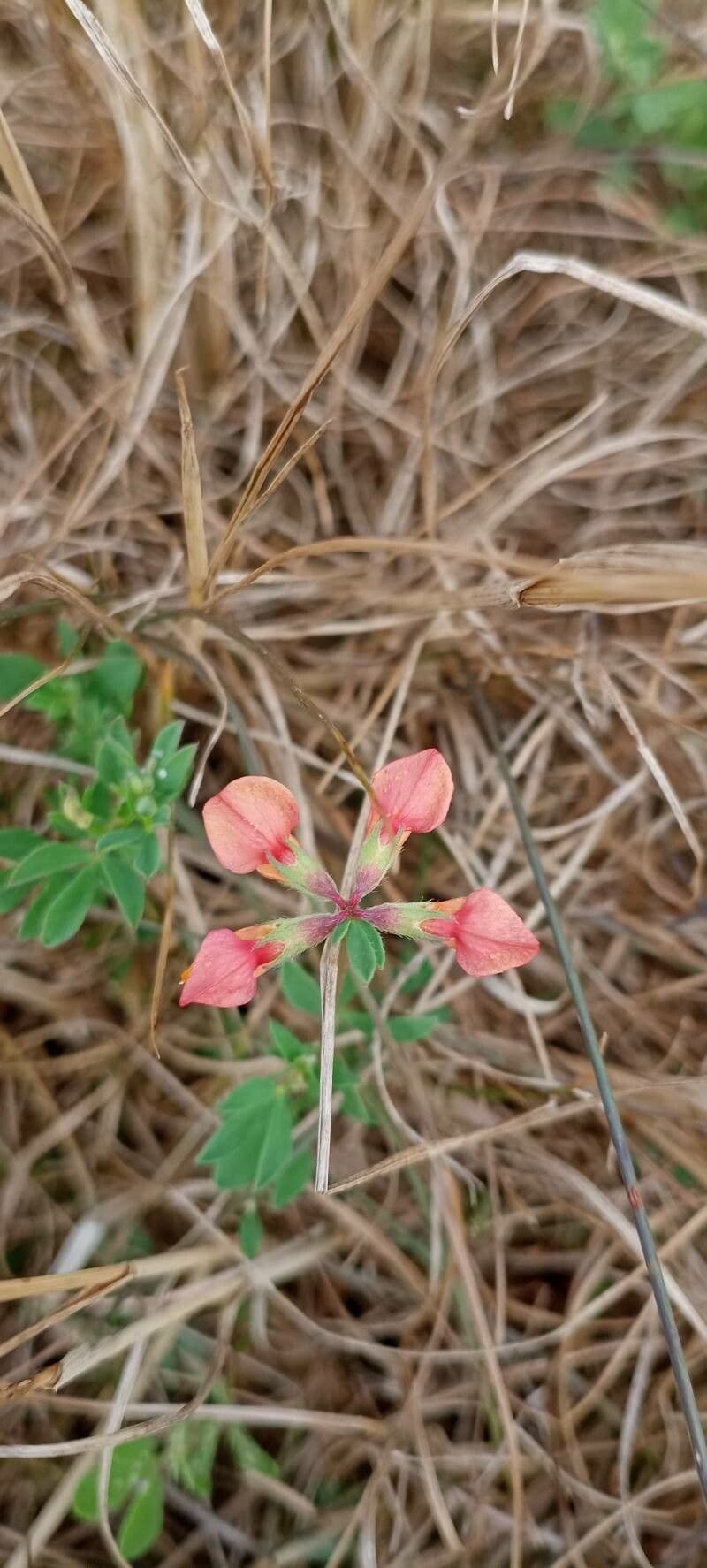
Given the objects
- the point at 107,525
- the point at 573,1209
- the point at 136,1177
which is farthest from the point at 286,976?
the point at 107,525

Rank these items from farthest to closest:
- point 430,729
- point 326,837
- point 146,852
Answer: point 430,729
point 326,837
point 146,852

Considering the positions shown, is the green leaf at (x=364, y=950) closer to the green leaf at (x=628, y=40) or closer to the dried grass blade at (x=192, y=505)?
the dried grass blade at (x=192, y=505)

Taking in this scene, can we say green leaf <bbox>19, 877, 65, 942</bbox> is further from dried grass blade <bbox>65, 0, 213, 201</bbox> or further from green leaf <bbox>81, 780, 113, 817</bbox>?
dried grass blade <bbox>65, 0, 213, 201</bbox>

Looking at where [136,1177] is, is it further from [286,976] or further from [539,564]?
[539,564]

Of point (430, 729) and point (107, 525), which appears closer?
point (107, 525)

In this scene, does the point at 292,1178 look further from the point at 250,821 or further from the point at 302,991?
the point at 250,821

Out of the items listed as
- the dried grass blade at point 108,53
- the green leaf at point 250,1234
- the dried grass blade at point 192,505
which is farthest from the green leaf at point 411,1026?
the dried grass blade at point 108,53
